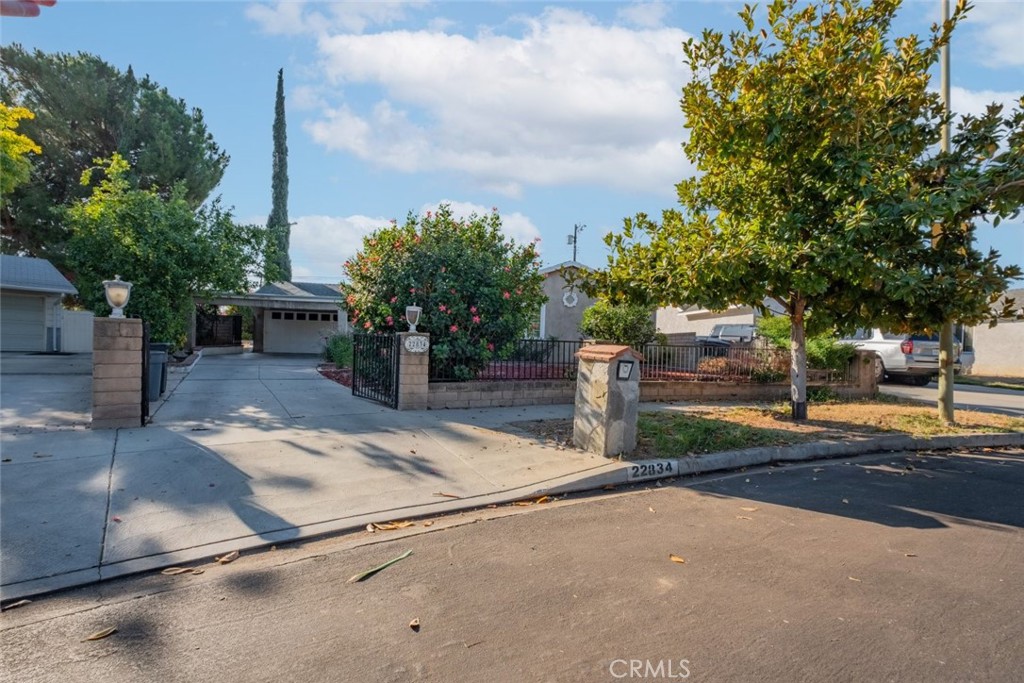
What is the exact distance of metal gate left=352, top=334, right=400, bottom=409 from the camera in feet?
30.5

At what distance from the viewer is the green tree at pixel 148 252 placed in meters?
12.2

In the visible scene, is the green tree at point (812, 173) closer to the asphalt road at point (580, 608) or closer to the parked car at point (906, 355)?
the asphalt road at point (580, 608)

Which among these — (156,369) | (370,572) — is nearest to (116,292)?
(156,369)

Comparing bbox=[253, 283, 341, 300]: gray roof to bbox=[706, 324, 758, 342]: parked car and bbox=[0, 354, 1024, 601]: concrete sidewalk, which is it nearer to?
bbox=[706, 324, 758, 342]: parked car

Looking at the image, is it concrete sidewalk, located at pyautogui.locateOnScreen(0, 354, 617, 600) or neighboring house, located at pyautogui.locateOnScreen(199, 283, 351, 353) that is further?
neighboring house, located at pyautogui.locateOnScreen(199, 283, 351, 353)

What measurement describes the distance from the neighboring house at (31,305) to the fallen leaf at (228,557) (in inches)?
803

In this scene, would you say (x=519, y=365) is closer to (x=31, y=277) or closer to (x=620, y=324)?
(x=620, y=324)

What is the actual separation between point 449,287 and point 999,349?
25.5 metres

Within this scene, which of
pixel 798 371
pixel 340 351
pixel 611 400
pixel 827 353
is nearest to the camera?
pixel 611 400

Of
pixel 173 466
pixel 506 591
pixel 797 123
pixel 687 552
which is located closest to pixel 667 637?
pixel 506 591

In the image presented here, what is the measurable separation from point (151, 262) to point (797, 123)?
12417 mm

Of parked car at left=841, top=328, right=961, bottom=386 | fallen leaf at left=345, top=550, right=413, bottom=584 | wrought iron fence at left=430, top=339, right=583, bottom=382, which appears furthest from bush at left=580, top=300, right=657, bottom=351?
fallen leaf at left=345, top=550, right=413, bottom=584

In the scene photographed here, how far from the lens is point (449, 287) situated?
9.50m

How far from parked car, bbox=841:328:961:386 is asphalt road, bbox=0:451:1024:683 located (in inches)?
514
